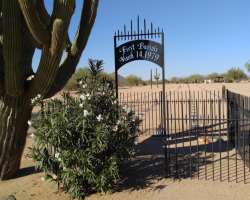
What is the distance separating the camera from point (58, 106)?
24.3ft

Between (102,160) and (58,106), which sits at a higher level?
(58,106)

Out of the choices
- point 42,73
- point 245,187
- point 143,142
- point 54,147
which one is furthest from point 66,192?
point 143,142

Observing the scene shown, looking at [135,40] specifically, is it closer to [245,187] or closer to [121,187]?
[121,187]

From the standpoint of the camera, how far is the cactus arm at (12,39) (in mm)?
7307

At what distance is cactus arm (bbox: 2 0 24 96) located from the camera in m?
7.31

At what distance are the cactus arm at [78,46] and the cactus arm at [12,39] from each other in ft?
3.24

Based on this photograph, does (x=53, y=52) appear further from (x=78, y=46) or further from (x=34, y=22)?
(x=78, y=46)

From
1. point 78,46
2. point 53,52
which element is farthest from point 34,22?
point 78,46

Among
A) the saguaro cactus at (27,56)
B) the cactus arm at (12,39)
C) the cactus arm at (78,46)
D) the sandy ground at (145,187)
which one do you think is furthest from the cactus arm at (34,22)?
the sandy ground at (145,187)

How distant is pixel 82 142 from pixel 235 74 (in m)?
81.4

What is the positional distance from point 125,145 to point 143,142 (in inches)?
199

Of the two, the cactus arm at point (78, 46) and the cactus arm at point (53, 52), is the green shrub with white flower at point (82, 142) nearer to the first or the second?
the cactus arm at point (53, 52)

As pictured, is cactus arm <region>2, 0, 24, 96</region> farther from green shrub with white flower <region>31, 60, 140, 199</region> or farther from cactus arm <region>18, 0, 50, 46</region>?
green shrub with white flower <region>31, 60, 140, 199</region>

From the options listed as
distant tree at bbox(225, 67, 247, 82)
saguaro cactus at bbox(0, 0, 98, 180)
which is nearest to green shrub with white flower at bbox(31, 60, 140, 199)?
saguaro cactus at bbox(0, 0, 98, 180)
